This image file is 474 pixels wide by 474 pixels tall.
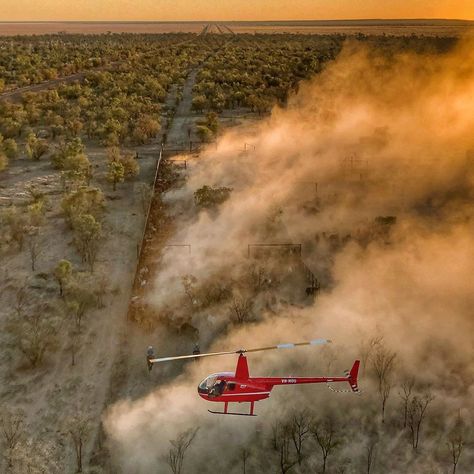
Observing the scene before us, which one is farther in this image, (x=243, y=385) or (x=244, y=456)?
(x=243, y=385)

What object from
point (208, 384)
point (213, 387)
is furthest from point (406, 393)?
point (208, 384)

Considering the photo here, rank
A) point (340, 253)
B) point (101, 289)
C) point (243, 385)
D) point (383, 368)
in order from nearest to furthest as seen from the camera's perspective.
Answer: point (243, 385), point (383, 368), point (101, 289), point (340, 253)

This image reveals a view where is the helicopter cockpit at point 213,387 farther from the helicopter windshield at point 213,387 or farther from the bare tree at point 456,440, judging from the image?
the bare tree at point 456,440

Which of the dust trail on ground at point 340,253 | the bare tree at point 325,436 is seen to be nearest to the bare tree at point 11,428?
the dust trail on ground at point 340,253

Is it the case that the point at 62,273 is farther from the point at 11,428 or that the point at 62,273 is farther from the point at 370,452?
the point at 370,452

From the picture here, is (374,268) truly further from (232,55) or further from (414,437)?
(232,55)

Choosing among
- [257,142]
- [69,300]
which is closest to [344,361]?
[69,300]

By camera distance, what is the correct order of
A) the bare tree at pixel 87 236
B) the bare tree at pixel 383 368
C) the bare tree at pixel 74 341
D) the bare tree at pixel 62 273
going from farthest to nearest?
the bare tree at pixel 87 236 → the bare tree at pixel 62 273 → the bare tree at pixel 74 341 → the bare tree at pixel 383 368
